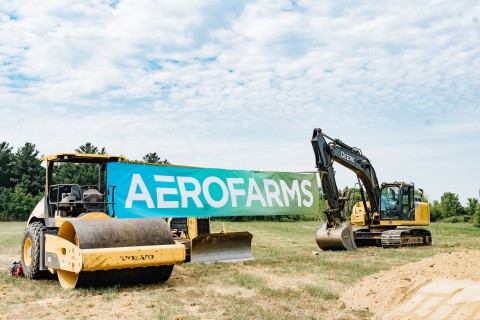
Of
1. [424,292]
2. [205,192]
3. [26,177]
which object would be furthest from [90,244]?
[26,177]

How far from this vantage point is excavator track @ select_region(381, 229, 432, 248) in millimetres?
20672

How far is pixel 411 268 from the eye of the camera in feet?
36.5

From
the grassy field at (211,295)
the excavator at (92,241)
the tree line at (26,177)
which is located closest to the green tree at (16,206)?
the tree line at (26,177)

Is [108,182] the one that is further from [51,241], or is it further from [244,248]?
[244,248]

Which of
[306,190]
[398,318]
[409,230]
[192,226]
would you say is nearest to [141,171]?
[192,226]

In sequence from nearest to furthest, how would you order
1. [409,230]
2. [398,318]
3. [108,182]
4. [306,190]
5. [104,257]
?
[398,318]
[104,257]
[108,182]
[306,190]
[409,230]

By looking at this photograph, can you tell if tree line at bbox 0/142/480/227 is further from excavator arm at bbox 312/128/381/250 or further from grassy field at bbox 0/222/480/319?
grassy field at bbox 0/222/480/319

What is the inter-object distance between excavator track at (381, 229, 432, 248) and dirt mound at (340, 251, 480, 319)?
9.62 m

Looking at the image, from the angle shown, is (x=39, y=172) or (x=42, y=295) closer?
(x=42, y=295)

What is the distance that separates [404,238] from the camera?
21.2 meters

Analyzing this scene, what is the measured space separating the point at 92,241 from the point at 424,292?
5669mm

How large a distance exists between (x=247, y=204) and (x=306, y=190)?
2419 millimetres

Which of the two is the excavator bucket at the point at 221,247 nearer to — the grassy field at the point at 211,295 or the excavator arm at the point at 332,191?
the grassy field at the point at 211,295

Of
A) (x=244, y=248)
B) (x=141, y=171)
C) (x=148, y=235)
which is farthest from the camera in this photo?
→ (x=244, y=248)
